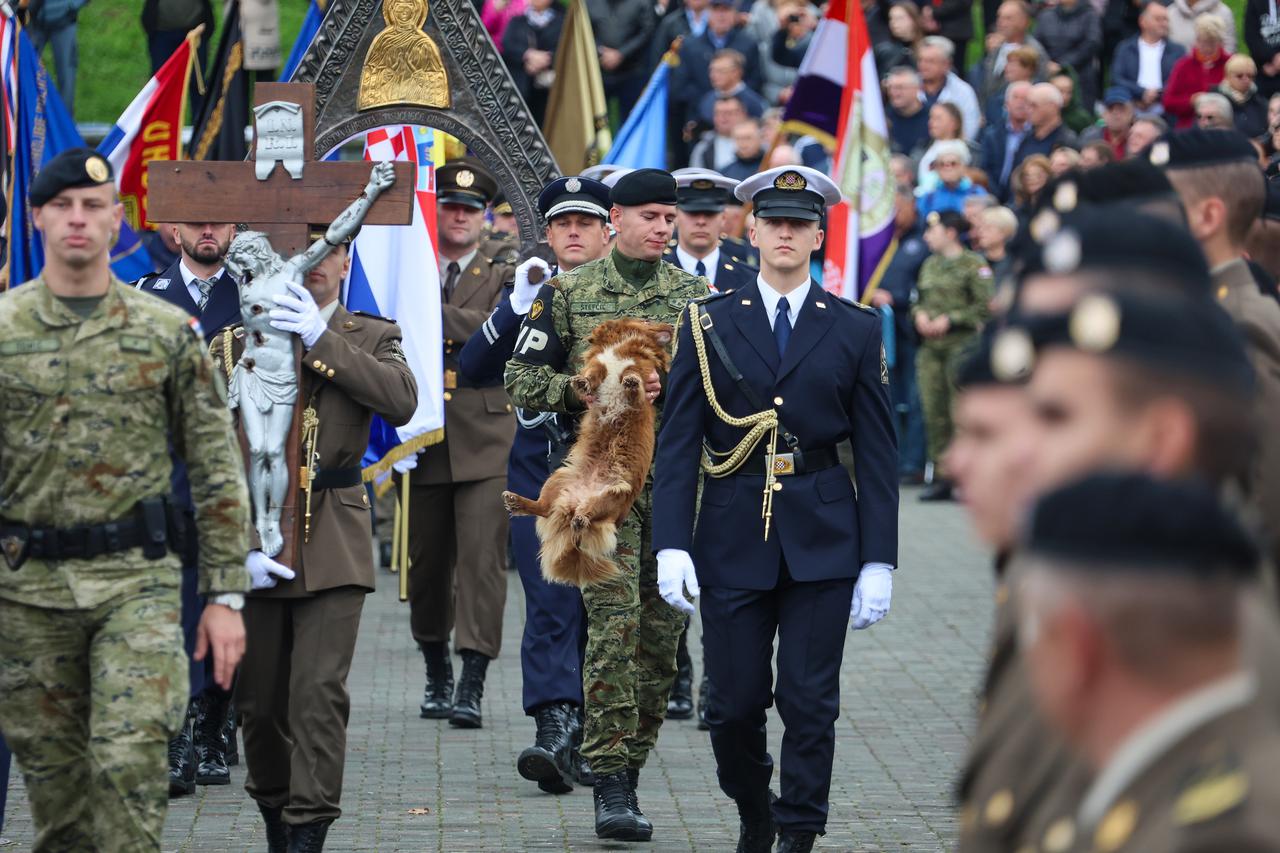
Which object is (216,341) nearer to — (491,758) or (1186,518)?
(491,758)

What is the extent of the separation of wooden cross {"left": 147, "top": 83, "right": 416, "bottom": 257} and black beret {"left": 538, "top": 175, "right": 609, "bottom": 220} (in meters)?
1.70

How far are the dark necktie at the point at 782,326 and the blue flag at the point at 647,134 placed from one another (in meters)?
6.05

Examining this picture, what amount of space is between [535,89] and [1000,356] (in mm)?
16993

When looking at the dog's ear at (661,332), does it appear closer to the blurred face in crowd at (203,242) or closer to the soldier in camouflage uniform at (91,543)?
the blurred face in crowd at (203,242)

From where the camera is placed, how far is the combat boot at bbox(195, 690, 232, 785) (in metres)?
8.47

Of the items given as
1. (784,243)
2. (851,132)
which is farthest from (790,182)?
(851,132)

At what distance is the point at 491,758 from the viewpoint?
353 inches

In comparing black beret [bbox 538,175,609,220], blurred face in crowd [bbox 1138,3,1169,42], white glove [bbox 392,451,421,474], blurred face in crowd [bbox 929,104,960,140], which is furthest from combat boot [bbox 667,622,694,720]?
blurred face in crowd [bbox 1138,3,1169,42]

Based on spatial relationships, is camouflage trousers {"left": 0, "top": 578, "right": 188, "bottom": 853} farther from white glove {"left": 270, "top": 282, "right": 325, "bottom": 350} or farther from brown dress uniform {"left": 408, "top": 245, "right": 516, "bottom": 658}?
brown dress uniform {"left": 408, "top": 245, "right": 516, "bottom": 658}

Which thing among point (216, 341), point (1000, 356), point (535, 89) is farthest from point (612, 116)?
point (1000, 356)

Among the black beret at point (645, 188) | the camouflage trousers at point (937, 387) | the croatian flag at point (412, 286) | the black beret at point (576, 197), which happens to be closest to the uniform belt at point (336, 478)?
the black beret at point (645, 188)

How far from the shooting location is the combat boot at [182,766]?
26.8 ft

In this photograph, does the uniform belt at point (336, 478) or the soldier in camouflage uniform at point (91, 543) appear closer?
the soldier in camouflage uniform at point (91, 543)

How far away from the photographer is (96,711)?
5406mm
